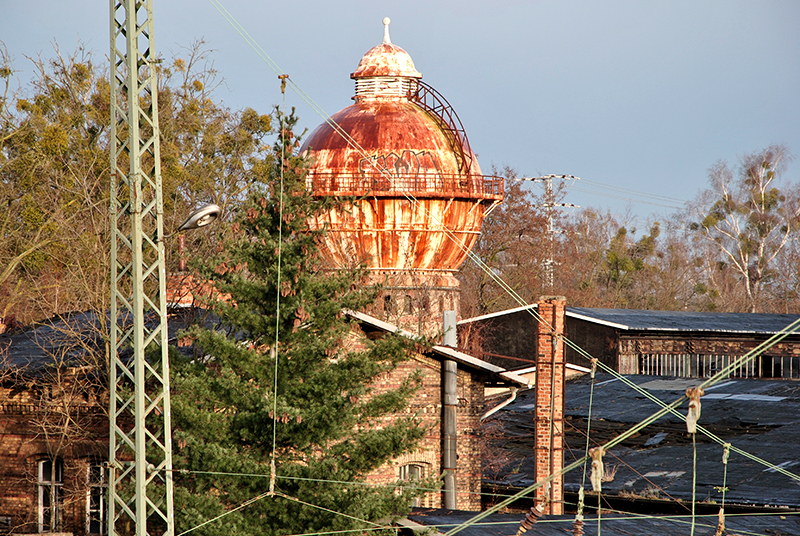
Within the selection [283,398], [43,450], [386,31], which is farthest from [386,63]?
[283,398]

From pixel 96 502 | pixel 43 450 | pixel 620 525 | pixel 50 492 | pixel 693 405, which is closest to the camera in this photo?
pixel 693 405

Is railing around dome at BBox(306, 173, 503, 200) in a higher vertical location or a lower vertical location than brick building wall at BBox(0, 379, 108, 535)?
higher

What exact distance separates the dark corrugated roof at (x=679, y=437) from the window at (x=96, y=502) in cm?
911

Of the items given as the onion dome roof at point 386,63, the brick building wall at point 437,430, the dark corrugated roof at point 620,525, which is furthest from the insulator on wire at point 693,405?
the onion dome roof at point 386,63

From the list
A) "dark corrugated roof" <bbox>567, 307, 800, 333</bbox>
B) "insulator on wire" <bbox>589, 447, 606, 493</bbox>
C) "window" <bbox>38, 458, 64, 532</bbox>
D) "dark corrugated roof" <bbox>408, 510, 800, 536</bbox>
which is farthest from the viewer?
"dark corrugated roof" <bbox>567, 307, 800, 333</bbox>

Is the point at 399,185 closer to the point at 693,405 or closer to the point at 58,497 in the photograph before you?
the point at 58,497

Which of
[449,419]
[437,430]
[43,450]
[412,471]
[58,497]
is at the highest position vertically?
[449,419]

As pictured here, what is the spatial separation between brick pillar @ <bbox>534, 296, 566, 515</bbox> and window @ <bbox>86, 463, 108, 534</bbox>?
9.01m

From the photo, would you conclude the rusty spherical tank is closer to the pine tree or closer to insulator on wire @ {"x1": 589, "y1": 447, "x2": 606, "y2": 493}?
the pine tree

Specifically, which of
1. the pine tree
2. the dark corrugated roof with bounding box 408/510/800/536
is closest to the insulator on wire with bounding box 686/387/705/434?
the dark corrugated roof with bounding box 408/510/800/536

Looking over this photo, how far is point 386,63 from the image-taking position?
130 ft

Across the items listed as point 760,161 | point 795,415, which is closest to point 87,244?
point 795,415

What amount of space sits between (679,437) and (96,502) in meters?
13.8

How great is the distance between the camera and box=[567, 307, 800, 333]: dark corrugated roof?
3812 cm
